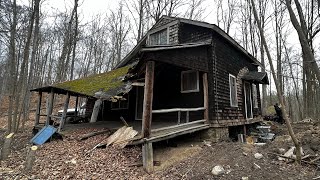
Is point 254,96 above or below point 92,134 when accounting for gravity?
above

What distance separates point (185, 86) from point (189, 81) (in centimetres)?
32

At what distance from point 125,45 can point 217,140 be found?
26.6m

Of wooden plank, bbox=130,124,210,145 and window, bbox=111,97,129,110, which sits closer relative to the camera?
wooden plank, bbox=130,124,210,145

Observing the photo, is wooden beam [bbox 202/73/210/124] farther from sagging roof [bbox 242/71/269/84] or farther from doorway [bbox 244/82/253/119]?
doorway [bbox 244/82/253/119]

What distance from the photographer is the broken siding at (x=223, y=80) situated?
10.6 m

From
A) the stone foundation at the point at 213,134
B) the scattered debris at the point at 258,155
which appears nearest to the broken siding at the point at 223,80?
the stone foundation at the point at 213,134

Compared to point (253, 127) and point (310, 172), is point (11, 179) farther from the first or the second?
point (253, 127)

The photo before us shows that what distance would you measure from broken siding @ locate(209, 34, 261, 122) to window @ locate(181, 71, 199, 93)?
2.28ft

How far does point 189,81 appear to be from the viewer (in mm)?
11352

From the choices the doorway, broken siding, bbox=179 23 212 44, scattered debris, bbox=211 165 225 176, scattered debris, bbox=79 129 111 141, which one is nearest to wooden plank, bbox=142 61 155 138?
scattered debris, bbox=211 165 225 176

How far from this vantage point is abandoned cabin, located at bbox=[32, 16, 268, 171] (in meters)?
8.59

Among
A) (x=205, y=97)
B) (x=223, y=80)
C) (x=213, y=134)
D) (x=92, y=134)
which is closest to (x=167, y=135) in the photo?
(x=205, y=97)

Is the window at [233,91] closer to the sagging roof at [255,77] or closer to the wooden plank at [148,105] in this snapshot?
the sagging roof at [255,77]

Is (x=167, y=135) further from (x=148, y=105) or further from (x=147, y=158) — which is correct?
(x=148, y=105)
